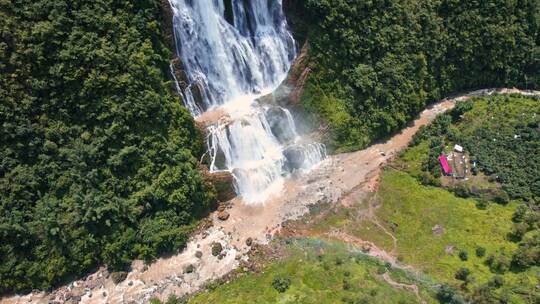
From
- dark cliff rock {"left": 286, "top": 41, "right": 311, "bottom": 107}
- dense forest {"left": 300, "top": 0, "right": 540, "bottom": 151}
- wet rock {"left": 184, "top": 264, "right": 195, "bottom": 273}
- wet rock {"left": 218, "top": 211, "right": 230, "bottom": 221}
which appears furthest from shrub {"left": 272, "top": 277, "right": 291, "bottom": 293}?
dark cliff rock {"left": 286, "top": 41, "right": 311, "bottom": 107}

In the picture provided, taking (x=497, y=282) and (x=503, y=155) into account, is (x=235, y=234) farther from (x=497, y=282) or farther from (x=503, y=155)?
(x=503, y=155)

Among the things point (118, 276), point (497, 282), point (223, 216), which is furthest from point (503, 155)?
point (118, 276)

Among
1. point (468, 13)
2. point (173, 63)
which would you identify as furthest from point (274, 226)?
point (468, 13)

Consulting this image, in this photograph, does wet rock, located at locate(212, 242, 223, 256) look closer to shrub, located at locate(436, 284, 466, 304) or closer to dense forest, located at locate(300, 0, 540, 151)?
dense forest, located at locate(300, 0, 540, 151)

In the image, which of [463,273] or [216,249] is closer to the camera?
[463,273]

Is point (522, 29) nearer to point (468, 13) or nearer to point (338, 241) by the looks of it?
point (468, 13)

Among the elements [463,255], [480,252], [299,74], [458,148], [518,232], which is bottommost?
[480,252]
